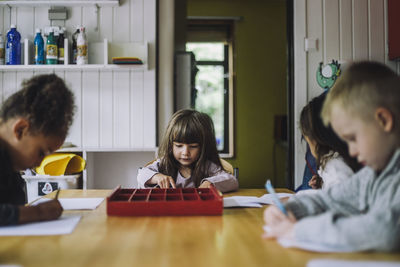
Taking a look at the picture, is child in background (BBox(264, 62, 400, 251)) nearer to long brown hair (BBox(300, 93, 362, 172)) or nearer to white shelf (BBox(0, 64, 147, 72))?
long brown hair (BBox(300, 93, 362, 172))

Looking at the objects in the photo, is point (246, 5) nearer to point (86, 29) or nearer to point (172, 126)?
point (86, 29)

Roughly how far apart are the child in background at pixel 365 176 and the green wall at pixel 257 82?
3600mm

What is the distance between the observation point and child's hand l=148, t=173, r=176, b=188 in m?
1.52

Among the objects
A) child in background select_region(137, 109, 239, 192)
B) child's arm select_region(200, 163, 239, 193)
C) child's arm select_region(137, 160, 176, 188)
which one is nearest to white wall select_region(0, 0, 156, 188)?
child in background select_region(137, 109, 239, 192)

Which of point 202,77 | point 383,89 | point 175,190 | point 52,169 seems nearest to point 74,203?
point 175,190

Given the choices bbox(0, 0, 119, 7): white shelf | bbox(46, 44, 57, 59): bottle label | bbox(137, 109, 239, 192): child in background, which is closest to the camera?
bbox(137, 109, 239, 192): child in background

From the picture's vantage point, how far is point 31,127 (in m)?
0.97

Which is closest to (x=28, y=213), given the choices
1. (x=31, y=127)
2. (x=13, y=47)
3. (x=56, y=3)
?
(x=31, y=127)

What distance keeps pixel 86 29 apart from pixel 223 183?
6.34 feet

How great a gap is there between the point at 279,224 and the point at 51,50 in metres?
2.33

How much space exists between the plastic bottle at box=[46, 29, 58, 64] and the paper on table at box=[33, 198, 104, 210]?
1.60 m

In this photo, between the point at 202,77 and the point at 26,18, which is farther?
the point at 202,77

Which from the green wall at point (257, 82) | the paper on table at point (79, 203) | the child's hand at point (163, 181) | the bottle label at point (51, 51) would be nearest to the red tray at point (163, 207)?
the paper on table at point (79, 203)

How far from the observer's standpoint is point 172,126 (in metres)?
1.83
